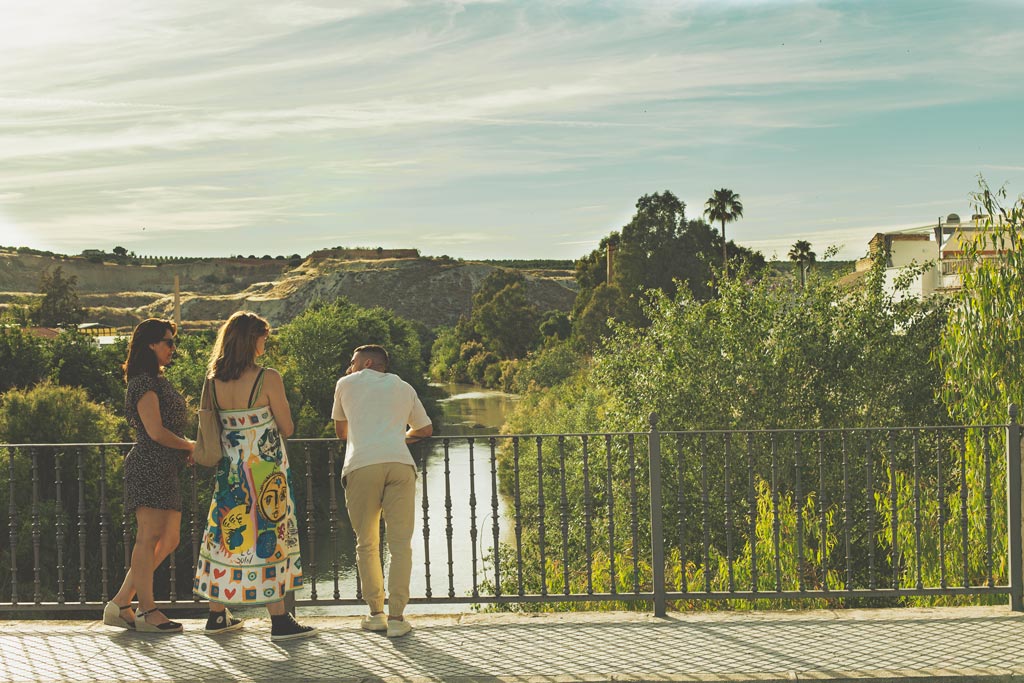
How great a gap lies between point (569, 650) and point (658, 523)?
1201 millimetres

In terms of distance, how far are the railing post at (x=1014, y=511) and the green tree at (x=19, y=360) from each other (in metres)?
38.3

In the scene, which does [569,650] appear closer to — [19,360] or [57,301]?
[19,360]

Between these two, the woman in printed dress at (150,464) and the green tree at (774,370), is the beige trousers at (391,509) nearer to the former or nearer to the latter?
the woman in printed dress at (150,464)

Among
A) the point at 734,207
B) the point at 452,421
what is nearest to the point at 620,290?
the point at 452,421

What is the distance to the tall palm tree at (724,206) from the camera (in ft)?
236

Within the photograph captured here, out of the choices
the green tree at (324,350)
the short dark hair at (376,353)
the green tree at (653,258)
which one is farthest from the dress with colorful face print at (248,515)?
the green tree at (653,258)

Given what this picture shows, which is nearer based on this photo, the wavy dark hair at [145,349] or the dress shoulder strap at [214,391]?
the dress shoulder strap at [214,391]

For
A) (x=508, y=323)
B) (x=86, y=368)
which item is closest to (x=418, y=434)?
(x=86, y=368)

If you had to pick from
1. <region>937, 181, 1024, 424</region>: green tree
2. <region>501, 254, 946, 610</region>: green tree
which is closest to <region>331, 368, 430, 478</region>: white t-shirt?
<region>937, 181, 1024, 424</region>: green tree

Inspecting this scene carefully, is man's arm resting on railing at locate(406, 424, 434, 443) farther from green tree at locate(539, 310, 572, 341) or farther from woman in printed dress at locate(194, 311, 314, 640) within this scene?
green tree at locate(539, 310, 572, 341)

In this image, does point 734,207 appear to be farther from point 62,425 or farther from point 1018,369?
point 1018,369

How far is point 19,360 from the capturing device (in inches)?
1598

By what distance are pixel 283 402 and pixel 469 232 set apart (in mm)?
130383

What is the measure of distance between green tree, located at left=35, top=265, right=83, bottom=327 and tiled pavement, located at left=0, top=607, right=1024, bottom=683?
109172 millimetres
